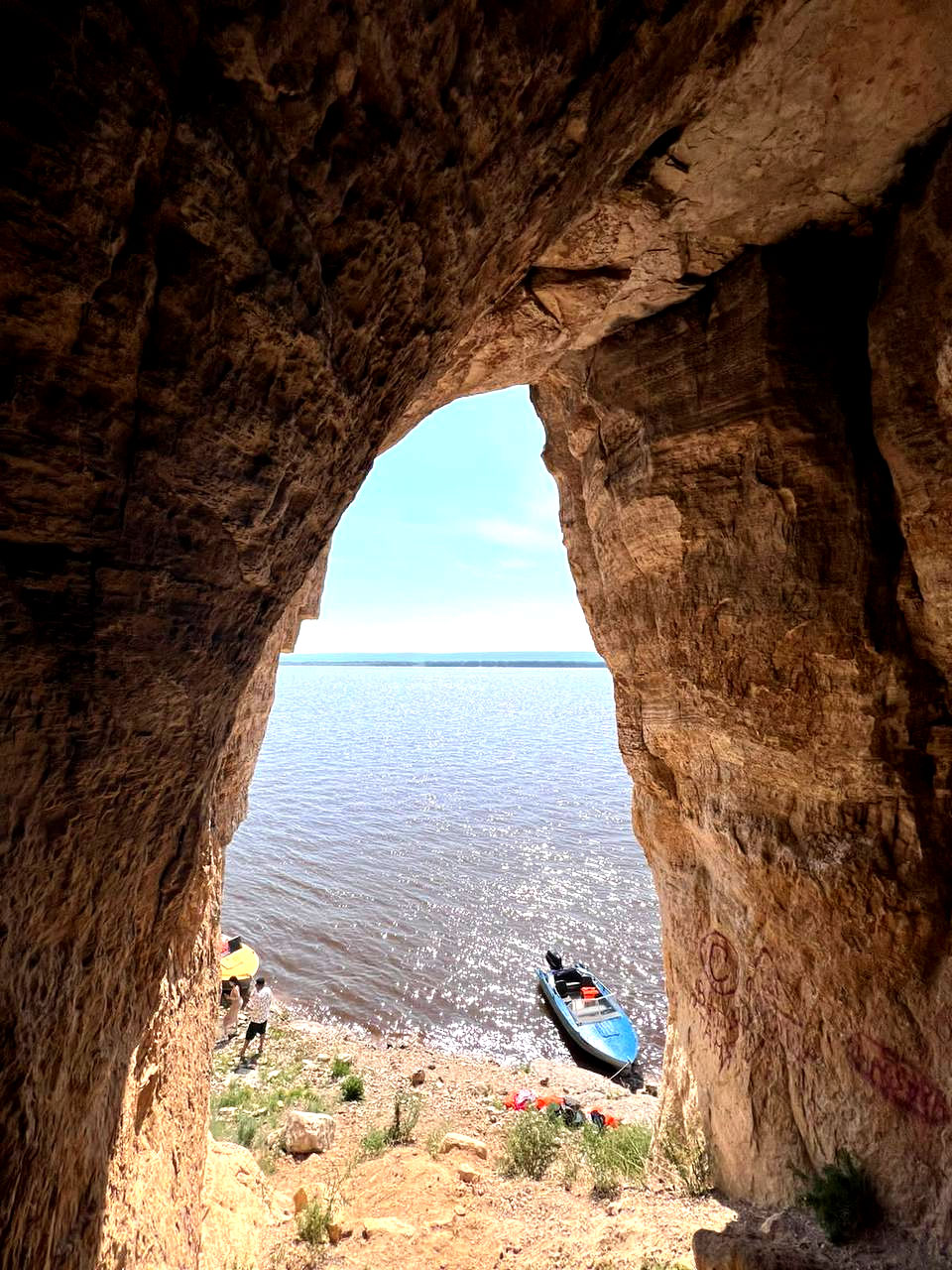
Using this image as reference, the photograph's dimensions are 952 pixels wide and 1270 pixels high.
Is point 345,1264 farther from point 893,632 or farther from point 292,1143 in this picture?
point 893,632

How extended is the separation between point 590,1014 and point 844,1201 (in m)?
9.47

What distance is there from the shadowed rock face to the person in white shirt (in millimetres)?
7996

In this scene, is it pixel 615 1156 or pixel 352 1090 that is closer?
pixel 615 1156

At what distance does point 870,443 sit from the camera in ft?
13.8

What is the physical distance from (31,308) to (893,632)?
15.5 feet

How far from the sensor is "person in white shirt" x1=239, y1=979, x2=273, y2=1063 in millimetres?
11021

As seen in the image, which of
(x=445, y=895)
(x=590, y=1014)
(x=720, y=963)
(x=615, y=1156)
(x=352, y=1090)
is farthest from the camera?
(x=445, y=895)

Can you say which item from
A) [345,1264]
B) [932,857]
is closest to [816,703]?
[932,857]

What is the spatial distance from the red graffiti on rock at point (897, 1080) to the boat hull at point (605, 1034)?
8.90 m

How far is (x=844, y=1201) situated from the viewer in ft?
12.9

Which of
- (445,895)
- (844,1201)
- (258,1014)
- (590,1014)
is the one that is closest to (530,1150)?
(844,1201)

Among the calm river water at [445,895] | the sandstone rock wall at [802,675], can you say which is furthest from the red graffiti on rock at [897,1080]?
the calm river water at [445,895]

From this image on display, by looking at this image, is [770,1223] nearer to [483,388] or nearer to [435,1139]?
[435,1139]

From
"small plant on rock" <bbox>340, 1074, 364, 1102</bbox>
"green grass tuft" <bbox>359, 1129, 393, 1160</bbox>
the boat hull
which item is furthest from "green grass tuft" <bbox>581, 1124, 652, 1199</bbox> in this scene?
the boat hull
